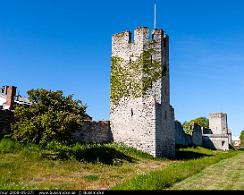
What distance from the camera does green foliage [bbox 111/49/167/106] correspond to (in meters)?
31.1

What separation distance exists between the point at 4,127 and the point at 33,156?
4.51 meters

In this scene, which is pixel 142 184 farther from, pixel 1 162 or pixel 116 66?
pixel 116 66

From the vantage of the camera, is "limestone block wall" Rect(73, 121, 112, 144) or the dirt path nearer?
the dirt path

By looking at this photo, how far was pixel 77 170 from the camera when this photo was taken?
19188 mm

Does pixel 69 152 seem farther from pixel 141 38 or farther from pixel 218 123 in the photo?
pixel 218 123

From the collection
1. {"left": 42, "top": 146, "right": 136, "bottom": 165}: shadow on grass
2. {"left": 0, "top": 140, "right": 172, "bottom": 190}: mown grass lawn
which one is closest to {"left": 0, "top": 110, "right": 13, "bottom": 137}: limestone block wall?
{"left": 0, "top": 140, "right": 172, "bottom": 190}: mown grass lawn

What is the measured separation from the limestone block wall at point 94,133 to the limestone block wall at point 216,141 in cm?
2925

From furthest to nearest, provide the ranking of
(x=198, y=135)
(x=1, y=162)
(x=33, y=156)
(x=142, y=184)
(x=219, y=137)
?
(x=219, y=137) < (x=198, y=135) < (x=33, y=156) < (x=1, y=162) < (x=142, y=184)

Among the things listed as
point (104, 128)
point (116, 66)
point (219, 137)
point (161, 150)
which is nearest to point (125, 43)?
point (116, 66)

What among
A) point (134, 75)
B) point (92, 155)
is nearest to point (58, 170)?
point (92, 155)

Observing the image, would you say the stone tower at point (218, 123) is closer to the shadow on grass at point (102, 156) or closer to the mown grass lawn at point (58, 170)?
the shadow on grass at point (102, 156)

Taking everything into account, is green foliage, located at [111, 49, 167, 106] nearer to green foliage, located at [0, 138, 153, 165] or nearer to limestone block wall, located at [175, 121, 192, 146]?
green foliage, located at [0, 138, 153, 165]

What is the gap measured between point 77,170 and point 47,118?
12.6 feet

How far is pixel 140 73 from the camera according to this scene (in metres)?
31.3
